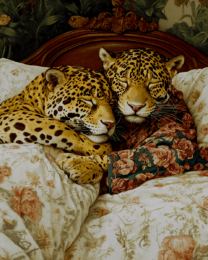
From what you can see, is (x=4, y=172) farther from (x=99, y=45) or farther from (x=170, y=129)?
(x=99, y=45)

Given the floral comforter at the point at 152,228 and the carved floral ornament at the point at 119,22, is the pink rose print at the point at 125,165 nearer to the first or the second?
the floral comforter at the point at 152,228

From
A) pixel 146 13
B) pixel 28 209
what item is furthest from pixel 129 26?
pixel 28 209

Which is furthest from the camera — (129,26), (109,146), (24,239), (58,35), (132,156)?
(58,35)

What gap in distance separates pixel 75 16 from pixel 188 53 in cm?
91

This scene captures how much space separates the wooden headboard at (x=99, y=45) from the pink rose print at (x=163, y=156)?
1.06 metres

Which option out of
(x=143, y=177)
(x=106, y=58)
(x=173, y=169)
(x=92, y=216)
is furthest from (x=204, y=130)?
(x=92, y=216)

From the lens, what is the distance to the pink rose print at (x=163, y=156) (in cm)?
99

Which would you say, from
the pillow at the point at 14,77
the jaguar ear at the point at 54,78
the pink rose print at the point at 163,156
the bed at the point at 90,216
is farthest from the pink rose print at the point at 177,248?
the pillow at the point at 14,77

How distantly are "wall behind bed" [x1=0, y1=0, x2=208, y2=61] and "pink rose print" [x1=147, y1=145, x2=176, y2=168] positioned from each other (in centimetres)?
119

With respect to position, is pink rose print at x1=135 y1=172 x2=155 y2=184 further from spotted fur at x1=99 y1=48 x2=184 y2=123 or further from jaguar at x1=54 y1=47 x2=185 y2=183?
spotted fur at x1=99 y1=48 x2=184 y2=123

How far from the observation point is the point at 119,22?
188 centimetres

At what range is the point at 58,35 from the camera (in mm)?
1992

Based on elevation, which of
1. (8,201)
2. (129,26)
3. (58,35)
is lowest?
(8,201)

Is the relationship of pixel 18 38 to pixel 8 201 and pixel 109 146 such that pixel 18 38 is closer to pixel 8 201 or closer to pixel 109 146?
pixel 109 146
